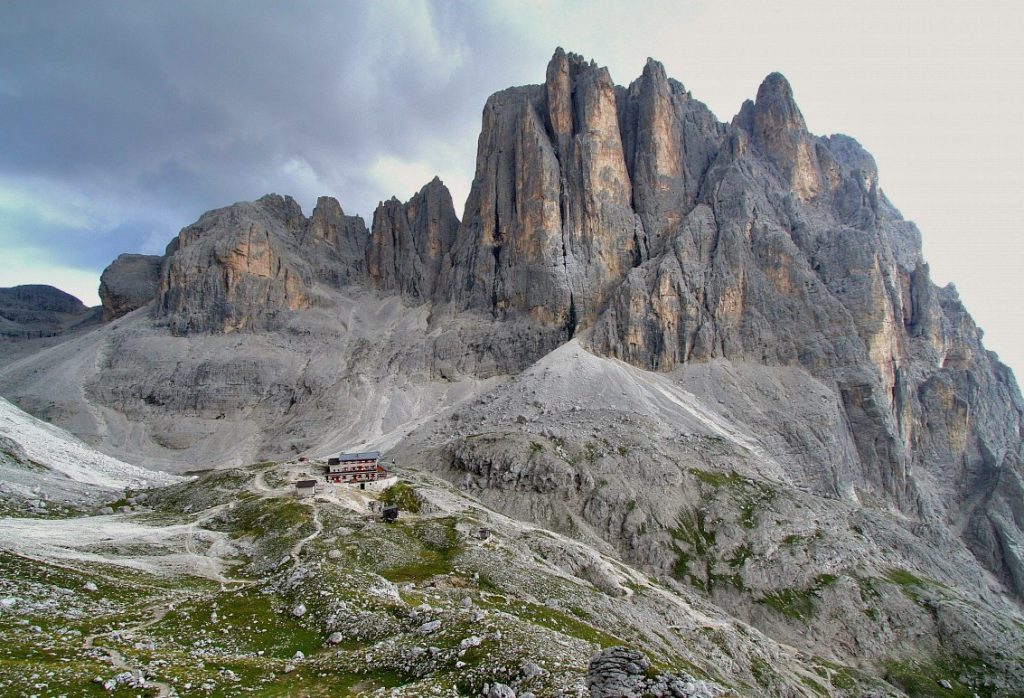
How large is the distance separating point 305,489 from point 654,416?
3020 inches

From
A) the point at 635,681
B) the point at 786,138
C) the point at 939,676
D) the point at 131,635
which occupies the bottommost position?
the point at 939,676

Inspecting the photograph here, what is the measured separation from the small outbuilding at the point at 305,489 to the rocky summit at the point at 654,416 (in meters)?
4.31

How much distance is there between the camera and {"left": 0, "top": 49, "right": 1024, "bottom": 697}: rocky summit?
65.5 metres

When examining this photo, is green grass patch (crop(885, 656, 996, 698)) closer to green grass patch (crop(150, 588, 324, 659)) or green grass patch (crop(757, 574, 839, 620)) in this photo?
green grass patch (crop(757, 574, 839, 620))

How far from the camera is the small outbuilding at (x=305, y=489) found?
7050cm

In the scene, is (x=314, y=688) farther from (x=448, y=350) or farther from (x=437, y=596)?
(x=448, y=350)

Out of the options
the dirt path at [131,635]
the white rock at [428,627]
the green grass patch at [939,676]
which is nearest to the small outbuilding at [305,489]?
the dirt path at [131,635]

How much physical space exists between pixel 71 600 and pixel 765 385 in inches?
5277

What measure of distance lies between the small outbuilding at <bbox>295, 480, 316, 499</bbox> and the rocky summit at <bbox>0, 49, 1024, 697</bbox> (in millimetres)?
4312

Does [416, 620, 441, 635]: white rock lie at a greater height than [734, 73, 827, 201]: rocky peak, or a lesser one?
lesser

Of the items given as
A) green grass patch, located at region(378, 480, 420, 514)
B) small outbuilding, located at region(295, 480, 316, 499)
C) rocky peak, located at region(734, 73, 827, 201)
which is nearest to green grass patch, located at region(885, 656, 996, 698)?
green grass patch, located at region(378, 480, 420, 514)

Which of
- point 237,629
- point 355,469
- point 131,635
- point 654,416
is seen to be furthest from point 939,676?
point 131,635

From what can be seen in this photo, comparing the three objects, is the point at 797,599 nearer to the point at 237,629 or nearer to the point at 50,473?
the point at 237,629

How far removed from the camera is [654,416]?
409 ft
